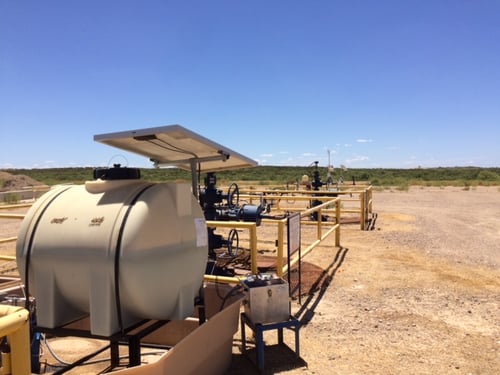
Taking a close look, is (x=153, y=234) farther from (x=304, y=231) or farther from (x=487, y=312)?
(x=304, y=231)

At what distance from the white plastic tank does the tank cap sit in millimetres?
48

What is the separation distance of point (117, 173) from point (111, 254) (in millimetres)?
740

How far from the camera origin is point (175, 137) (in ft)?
11.2

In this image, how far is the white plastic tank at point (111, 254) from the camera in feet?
9.63

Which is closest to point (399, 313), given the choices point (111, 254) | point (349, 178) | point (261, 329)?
point (261, 329)

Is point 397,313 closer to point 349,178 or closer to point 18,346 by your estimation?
point 18,346

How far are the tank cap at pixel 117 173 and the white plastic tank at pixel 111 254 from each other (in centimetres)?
5

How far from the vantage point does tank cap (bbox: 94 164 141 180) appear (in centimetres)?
336

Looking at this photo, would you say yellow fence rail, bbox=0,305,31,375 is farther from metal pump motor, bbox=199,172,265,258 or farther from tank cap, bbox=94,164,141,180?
metal pump motor, bbox=199,172,265,258

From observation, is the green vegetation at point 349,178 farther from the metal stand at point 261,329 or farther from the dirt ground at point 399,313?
the metal stand at point 261,329

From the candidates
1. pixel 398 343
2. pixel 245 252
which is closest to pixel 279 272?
pixel 398 343

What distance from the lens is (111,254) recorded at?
2.90 meters

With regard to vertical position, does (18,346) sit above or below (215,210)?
below

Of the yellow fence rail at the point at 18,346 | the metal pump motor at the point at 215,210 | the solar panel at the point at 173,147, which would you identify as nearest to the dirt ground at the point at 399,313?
the metal pump motor at the point at 215,210
